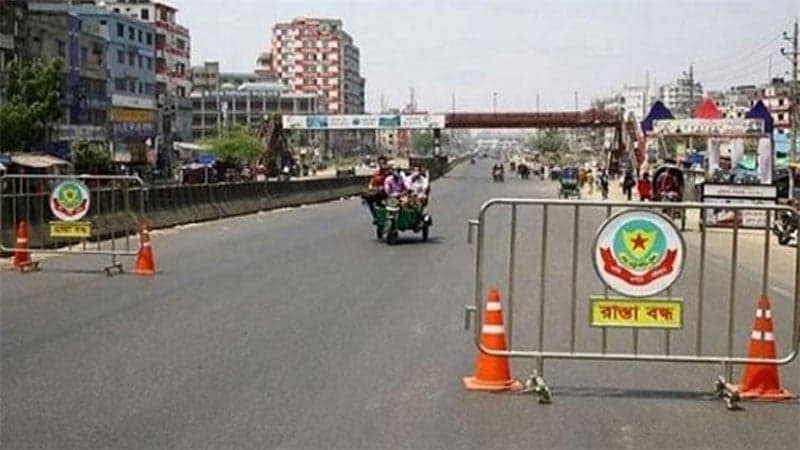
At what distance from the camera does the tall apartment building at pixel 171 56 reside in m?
118

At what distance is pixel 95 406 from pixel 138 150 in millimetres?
72762

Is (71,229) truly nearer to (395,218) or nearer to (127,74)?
(395,218)

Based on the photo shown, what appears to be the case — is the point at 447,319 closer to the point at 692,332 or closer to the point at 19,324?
the point at 692,332

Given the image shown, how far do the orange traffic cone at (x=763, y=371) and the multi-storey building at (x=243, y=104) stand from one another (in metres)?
142

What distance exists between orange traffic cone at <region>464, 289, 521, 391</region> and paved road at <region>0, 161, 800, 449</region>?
21 centimetres

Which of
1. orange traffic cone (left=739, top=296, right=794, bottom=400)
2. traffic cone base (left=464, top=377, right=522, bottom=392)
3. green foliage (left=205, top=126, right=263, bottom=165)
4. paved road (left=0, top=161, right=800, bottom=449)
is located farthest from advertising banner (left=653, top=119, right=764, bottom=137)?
green foliage (left=205, top=126, right=263, bottom=165)

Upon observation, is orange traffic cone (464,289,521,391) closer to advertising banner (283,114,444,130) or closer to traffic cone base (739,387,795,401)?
traffic cone base (739,387,795,401)

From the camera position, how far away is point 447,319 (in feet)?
42.7

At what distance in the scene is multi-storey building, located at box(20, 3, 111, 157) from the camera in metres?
70.9

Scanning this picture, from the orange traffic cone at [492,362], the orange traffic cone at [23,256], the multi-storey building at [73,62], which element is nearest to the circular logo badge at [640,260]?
the orange traffic cone at [492,362]

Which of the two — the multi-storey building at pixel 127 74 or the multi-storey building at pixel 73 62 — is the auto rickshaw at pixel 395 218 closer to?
the multi-storey building at pixel 73 62

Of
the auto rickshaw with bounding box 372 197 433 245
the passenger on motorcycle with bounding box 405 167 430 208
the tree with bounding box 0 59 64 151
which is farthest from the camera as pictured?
the tree with bounding box 0 59 64 151

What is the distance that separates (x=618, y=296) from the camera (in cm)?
904

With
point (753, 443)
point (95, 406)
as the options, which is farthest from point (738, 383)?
point (95, 406)
